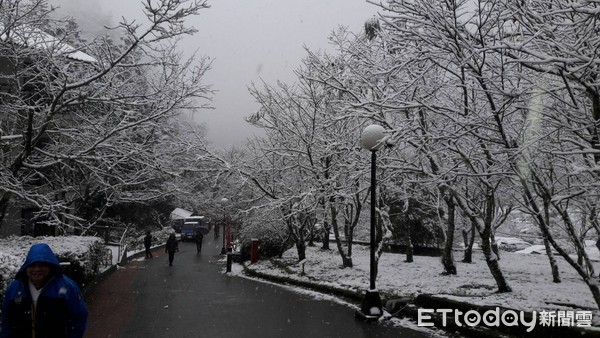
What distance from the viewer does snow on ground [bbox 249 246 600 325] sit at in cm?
894

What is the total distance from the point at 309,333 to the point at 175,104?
21.5 feet

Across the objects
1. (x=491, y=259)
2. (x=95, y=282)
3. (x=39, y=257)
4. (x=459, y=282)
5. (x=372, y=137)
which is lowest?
(x=95, y=282)

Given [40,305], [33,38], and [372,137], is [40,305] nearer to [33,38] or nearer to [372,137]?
[372,137]

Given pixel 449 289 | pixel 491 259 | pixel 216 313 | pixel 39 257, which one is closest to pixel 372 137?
pixel 491 259

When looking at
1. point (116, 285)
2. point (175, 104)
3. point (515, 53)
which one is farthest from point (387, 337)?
point (116, 285)

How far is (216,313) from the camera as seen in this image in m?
9.91

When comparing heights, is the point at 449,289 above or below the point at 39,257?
below

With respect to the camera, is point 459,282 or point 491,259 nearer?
point 491,259

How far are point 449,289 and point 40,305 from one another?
1036 cm

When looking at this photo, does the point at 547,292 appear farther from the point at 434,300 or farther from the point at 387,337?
the point at 387,337

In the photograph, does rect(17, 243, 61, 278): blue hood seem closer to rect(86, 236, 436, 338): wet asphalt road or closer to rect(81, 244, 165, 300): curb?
rect(86, 236, 436, 338): wet asphalt road

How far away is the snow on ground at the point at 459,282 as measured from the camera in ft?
29.3

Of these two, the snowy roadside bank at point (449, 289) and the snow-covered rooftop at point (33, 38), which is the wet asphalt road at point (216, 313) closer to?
the snowy roadside bank at point (449, 289)

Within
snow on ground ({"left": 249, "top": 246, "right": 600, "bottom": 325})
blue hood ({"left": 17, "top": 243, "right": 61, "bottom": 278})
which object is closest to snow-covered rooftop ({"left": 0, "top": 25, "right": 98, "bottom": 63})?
blue hood ({"left": 17, "top": 243, "right": 61, "bottom": 278})
